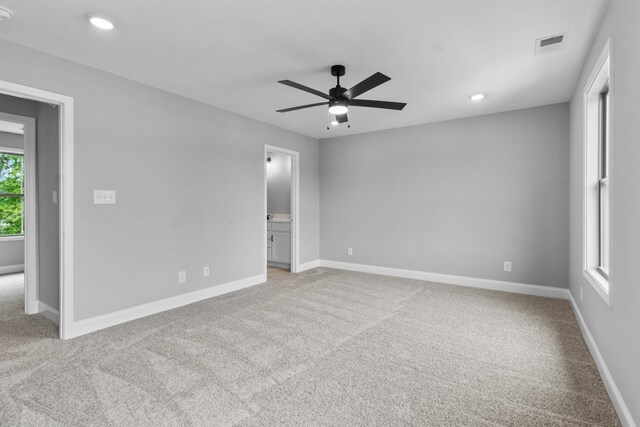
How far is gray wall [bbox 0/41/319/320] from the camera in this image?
2.98m

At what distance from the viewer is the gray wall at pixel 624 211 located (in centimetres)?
158

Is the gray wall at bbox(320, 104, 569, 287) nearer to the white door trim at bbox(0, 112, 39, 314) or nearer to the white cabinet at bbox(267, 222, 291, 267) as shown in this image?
the white cabinet at bbox(267, 222, 291, 267)

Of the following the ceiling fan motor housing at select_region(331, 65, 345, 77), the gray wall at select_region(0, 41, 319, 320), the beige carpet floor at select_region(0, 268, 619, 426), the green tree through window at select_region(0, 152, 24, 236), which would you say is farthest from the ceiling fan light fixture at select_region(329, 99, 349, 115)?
the green tree through window at select_region(0, 152, 24, 236)

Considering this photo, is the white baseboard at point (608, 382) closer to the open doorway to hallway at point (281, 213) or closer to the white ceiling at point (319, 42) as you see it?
the white ceiling at point (319, 42)

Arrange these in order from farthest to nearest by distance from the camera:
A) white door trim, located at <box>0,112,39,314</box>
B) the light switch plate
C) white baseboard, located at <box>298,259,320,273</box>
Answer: white baseboard, located at <box>298,259,320,273</box>
white door trim, located at <box>0,112,39,314</box>
the light switch plate

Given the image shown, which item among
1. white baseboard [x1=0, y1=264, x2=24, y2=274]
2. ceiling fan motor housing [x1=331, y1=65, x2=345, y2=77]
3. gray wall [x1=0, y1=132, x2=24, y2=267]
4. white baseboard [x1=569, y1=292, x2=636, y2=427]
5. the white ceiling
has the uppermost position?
the white ceiling

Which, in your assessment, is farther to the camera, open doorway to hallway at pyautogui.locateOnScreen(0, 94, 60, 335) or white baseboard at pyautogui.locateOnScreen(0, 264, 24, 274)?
white baseboard at pyautogui.locateOnScreen(0, 264, 24, 274)

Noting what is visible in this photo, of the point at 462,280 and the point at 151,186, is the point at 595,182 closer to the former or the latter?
the point at 462,280

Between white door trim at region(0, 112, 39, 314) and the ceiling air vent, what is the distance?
16.2 ft

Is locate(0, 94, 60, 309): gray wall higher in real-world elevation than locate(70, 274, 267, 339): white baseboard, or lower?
higher

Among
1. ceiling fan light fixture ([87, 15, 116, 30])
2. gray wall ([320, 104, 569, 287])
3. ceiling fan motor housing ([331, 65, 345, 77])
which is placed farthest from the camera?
gray wall ([320, 104, 569, 287])

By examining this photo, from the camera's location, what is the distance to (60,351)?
8.60 ft

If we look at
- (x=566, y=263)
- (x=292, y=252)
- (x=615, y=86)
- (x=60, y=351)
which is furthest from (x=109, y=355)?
(x=566, y=263)

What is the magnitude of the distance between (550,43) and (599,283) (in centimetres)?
188
